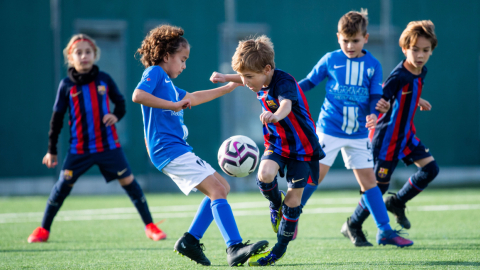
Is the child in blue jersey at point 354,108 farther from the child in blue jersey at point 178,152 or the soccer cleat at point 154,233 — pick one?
the soccer cleat at point 154,233

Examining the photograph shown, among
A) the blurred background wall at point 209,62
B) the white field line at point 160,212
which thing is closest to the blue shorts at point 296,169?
the white field line at point 160,212

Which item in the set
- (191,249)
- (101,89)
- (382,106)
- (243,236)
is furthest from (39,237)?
(382,106)

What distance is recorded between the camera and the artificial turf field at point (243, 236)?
360 cm

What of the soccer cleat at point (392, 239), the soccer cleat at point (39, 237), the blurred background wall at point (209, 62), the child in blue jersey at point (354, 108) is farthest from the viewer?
the blurred background wall at point (209, 62)

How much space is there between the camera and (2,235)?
530 centimetres

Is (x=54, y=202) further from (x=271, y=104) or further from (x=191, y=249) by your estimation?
(x=271, y=104)

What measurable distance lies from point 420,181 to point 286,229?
1848 mm

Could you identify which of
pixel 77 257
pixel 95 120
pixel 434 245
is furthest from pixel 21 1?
pixel 434 245

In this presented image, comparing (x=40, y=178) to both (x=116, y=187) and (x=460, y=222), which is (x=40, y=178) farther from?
(x=460, y=222)

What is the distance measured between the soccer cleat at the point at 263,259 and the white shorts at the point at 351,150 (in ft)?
4.09

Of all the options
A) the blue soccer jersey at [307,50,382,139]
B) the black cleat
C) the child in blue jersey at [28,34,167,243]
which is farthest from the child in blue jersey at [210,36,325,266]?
the child in blue jersey at [28,34,167,243]

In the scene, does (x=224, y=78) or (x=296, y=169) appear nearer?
(x=296, y=169)

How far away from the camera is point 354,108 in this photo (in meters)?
4.43

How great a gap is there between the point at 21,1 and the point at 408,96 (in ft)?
29.4
